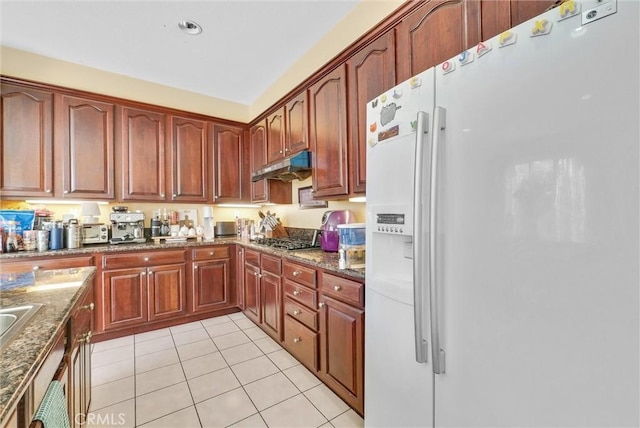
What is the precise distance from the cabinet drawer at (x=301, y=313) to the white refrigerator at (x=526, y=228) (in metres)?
0.85

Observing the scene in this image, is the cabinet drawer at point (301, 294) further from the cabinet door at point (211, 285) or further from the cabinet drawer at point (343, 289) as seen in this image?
the cabinet door at point (211, 285)

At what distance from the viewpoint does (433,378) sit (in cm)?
102

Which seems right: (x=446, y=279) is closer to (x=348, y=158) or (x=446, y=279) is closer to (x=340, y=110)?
(x=348, y=158)

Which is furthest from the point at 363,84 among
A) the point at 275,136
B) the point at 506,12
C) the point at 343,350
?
the point at 343,350

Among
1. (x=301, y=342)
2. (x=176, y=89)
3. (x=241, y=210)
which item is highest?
(x=176, y=89)

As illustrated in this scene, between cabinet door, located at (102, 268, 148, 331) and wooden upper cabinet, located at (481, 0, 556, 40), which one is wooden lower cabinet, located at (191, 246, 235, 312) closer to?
cabinet door, located at (102, 268, 148, 331)

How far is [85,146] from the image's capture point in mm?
2781

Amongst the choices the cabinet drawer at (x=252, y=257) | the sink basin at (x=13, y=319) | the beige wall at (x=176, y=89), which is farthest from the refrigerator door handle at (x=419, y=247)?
the cabinet drawer at (x=252, y=257)

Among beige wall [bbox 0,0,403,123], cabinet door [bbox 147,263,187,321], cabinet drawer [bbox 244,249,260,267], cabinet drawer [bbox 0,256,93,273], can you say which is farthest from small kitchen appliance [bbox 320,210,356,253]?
cabinet drawer [bbox 0,256,93,273]

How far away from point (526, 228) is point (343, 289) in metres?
1.07

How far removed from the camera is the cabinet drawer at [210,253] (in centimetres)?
307

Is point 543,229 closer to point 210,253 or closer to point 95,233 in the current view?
point 210,253

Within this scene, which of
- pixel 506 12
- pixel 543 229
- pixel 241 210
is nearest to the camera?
pixel 543 229

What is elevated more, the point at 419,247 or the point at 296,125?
the point at 296,125
